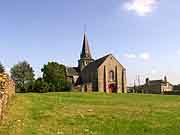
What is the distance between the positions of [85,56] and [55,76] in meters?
22.5

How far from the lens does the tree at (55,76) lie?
85.6 metres

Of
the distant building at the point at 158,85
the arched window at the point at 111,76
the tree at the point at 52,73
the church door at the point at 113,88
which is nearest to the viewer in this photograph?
the tree at the point at 52,73

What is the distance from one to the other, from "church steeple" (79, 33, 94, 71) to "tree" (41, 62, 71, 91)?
730 inches

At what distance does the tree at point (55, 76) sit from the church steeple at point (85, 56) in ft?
60.8

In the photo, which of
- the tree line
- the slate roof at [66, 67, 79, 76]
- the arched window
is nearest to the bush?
the tree line

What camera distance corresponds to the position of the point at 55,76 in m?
87.0

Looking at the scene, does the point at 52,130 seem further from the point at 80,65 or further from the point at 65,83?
the point at 80,65

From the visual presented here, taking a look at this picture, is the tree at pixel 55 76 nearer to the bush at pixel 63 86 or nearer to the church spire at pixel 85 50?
the bush at pixel 63 86

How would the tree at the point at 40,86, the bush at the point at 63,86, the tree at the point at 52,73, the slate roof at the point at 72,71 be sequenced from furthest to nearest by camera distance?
1. the slate roof at the point at 72,71
2. the tree at the point at 52,73
3. the bush at the point at 63,86
4. the tree at the point at 40,86

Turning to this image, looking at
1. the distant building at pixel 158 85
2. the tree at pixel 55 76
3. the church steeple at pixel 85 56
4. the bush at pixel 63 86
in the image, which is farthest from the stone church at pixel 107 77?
the distant building at pixel 158 85

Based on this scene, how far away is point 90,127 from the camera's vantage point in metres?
15.4

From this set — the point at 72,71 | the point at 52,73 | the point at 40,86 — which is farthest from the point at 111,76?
the point at 40,86

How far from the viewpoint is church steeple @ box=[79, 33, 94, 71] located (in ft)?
351

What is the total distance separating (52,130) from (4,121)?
7.46 feet
